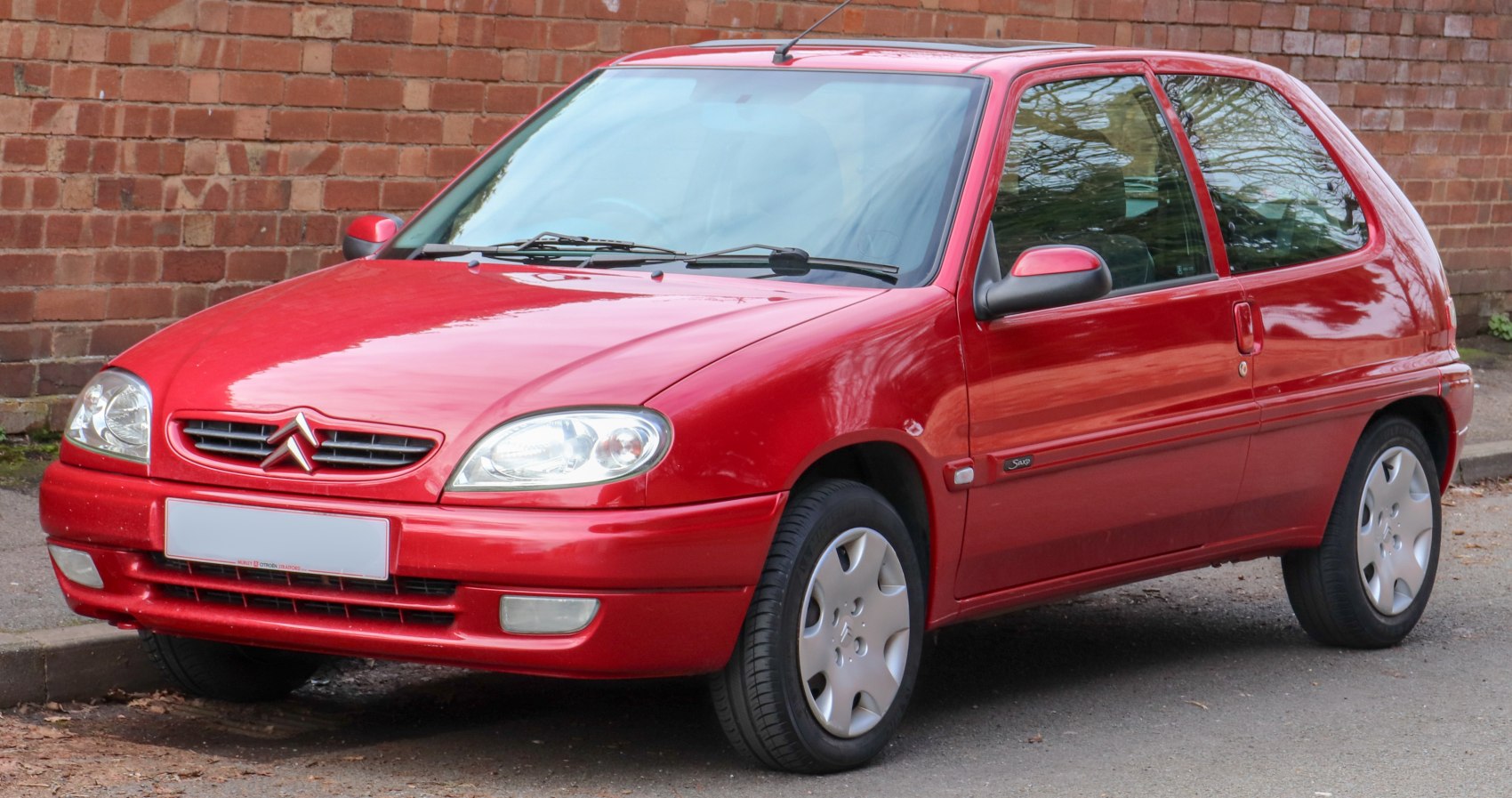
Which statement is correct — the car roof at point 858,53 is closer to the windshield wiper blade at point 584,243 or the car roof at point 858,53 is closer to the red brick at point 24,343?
the windshield wiper blade at point 584,243

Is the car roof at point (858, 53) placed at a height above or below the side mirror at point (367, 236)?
above

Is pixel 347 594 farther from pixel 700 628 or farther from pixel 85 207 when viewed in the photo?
pixel 85 207

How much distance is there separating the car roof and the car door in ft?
0.62

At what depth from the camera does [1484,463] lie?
10.5m

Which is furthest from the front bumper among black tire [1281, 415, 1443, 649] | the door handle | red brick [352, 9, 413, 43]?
red brick [352, 9, 413, 43]

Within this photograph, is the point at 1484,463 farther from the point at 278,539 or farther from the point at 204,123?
the point at 278,539

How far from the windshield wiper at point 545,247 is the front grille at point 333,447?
3.67 ft

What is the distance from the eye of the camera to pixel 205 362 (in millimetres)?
4781

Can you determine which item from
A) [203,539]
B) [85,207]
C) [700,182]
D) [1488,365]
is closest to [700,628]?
[203,539]

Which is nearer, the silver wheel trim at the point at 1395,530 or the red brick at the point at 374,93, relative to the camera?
the silver wheel trim at the point at 1395,530

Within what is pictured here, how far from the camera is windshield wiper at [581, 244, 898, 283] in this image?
5.19 metres

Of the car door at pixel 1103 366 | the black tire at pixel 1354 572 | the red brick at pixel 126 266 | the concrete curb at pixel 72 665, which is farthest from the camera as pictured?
the red brick at pixel 126 266

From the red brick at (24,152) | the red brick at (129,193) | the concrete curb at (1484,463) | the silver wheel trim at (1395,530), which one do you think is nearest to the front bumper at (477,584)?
the silver wheel trim at (1395,530)

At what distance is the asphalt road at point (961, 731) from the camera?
4.83 meters
